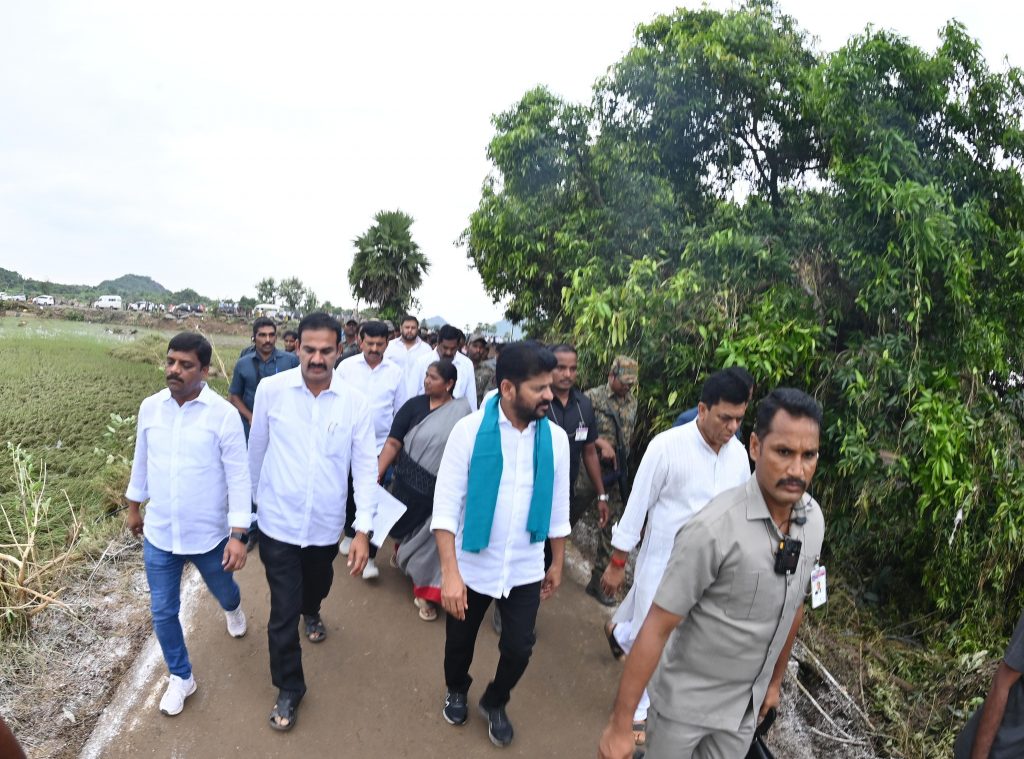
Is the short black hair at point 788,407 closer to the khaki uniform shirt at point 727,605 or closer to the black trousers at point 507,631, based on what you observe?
the khaki uniform shirt at point 727,605

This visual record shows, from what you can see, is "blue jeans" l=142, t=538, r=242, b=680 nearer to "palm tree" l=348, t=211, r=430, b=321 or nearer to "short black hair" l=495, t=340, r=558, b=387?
"short black hair" l=495, t=340, r=558, b=387

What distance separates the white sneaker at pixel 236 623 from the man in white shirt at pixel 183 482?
551 mm

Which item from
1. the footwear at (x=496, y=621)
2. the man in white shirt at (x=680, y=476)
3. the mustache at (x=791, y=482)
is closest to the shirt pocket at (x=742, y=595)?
the mustache at (x=791, y=482)

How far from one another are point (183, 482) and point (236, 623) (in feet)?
4.00

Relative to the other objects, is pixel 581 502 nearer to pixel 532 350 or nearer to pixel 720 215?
pixel 532 350

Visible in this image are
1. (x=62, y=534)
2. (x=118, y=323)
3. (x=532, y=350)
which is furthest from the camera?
(x=118, y=323)

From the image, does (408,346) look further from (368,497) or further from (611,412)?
(368,497)

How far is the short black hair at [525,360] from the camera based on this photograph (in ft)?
8.41

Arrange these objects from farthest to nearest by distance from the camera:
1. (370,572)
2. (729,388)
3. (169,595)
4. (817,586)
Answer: (370,572) → (169,595) → (729,388) → (817,586)

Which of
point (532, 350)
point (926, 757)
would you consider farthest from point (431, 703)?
point (926, 757)

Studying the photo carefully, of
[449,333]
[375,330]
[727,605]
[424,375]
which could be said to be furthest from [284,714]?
[449,333]

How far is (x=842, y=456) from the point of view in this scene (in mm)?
5012

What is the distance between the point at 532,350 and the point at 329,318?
1099 mm

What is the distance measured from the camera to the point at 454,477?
2.66 metres
